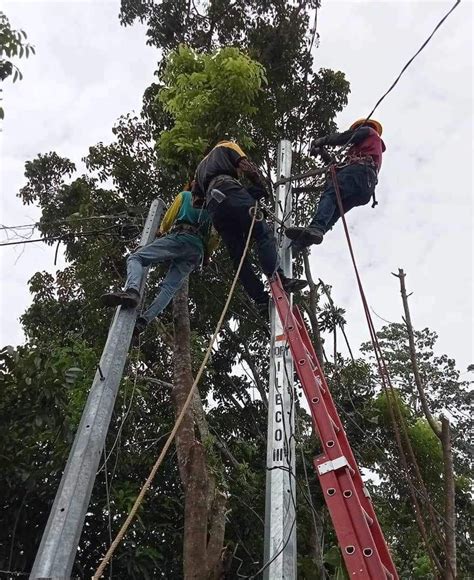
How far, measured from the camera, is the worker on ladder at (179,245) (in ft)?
11.4

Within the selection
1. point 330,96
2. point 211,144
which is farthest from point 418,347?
point 211,144

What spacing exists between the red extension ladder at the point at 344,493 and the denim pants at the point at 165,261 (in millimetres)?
984

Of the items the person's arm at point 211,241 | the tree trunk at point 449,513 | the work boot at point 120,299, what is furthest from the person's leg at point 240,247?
the tree trunk at point 449,513

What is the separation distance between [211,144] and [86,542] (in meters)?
4.11

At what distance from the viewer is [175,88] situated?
5820 millimetres

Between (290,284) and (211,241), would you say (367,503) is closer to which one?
(290,284)

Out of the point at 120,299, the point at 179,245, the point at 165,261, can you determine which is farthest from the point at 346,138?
the point at 120,299

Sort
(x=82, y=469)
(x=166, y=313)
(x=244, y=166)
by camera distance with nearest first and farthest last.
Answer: (x=82, y=469)
(x=244, y=166)
(x=166, y=313)

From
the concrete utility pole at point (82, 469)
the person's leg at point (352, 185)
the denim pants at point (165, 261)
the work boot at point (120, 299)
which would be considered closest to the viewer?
the concrete utility pole at point (82, 469)

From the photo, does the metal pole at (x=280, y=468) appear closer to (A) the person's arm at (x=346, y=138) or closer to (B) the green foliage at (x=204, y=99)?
(A) the person's arm at (x=346, y=138)

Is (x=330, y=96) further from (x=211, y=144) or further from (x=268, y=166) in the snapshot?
(x=211, y=144)

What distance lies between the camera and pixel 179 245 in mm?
3783

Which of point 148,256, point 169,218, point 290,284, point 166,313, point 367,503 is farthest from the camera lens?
point 166,313

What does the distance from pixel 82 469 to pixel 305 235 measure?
2166 millimetres
